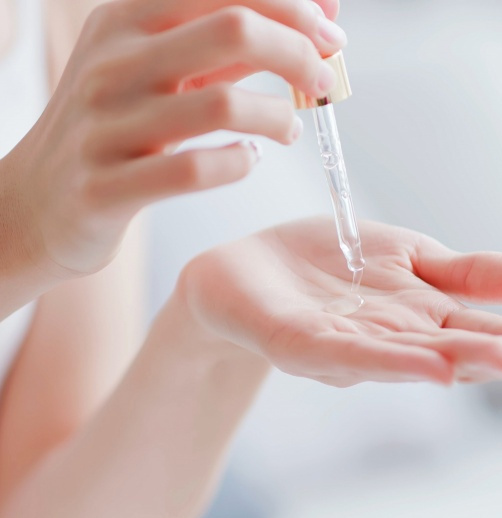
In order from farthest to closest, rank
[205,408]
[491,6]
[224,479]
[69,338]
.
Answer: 1. [491,6]
2. [224,479]
3. [69,338]
4. [205,408]

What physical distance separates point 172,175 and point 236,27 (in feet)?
0.31

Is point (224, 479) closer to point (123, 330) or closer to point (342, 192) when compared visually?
point (123, 330)

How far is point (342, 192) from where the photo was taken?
71 cm

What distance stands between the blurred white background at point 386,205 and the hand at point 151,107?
955 millimetres

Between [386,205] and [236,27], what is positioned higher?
[236,27]

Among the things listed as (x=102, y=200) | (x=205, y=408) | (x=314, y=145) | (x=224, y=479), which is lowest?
(x=224, y=479)

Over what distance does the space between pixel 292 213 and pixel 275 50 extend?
1.11 m

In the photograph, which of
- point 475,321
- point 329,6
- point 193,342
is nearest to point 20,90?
point 193,342

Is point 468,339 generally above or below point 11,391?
above

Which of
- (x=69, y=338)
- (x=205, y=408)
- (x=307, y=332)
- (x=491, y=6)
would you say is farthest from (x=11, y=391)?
(x=491, y=6)

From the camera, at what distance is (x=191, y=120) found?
47 cm

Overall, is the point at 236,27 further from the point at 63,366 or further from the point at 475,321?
the point at 63,366

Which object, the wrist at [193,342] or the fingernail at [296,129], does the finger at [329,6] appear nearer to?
the fingernail at [296,129]

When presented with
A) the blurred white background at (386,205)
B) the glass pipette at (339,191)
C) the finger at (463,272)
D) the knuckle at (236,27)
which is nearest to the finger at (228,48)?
the knuckle at (236,27)
